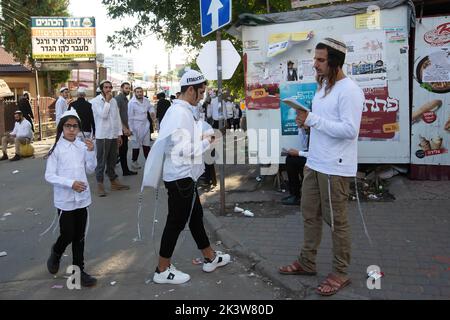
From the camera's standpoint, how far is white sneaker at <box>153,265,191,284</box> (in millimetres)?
4156

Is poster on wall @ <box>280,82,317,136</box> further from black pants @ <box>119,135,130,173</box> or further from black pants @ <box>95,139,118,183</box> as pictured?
black pants @ <box>119,135,130,173</box>

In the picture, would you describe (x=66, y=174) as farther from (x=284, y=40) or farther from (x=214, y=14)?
(x=284, y=40)

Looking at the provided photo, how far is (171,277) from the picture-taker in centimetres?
416

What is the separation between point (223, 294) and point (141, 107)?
677 cm

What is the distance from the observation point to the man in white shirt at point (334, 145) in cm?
351

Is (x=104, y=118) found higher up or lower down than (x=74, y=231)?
higher up

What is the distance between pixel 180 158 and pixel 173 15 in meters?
8.45

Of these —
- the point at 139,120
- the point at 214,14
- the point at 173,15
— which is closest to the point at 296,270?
the point at 214,14

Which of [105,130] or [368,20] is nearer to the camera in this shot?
[368,20]

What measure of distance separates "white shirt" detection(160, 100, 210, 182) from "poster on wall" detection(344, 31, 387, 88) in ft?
A: 12.6

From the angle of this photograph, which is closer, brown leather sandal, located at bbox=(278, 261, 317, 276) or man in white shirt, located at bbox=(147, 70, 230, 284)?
man in white shirt, located at bbox=(147, 70, 230, 284)

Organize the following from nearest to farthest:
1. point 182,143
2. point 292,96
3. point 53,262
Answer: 1. point 182,143
2. point 53,262
3. point 292,96

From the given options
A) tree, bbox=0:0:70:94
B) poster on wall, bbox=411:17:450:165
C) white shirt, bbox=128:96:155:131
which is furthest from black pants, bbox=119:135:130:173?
tree, bbox=0:0:70:94

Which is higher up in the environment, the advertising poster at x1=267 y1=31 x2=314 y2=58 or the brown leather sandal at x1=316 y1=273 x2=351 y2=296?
the advertising poster at x1=267 y1=31 x2=314 y2=58
